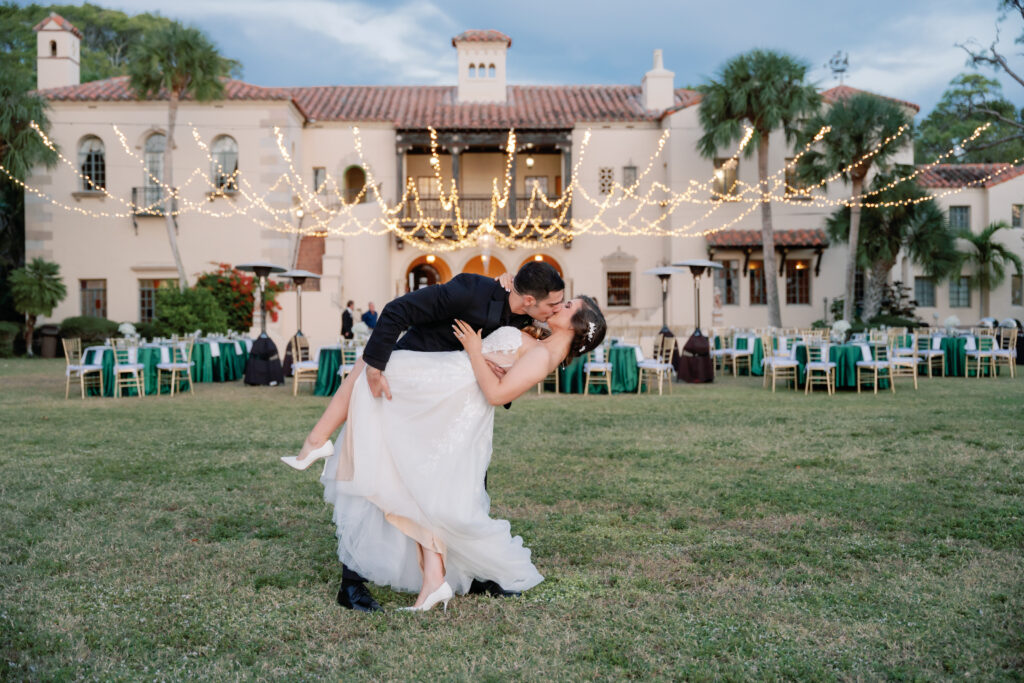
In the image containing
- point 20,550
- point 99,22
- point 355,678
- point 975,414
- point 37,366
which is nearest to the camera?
point 355,678

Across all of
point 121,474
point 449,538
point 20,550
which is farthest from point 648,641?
point 121,474

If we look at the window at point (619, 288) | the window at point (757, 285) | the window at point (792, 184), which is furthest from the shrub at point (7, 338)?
the window at point (792, 184)

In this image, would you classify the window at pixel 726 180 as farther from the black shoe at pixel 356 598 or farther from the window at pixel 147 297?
the black shoe at pixel 356 598

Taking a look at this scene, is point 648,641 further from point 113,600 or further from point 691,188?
point 691,188

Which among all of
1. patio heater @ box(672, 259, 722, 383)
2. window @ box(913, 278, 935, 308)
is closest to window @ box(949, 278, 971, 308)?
window @ box(913, 278, 935, 308)

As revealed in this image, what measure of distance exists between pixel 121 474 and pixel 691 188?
73.7 ft

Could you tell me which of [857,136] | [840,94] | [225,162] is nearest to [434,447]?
[857,136]

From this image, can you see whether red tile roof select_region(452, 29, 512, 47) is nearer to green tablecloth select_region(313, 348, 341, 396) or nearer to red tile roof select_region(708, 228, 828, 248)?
red tile roof select_region(708, 228, 828, 248)

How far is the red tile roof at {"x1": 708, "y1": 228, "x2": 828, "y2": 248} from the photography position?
25.6 m

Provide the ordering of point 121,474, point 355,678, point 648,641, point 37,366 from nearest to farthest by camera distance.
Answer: point 355,678
point 648,641
point 121,474
point 37,366

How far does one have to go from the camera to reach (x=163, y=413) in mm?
10719

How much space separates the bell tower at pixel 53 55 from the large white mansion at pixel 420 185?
47mm

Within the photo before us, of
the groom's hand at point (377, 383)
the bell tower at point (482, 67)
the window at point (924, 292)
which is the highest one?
the bell tower at point (482, 67)

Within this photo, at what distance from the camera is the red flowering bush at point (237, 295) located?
21531 millimetres
